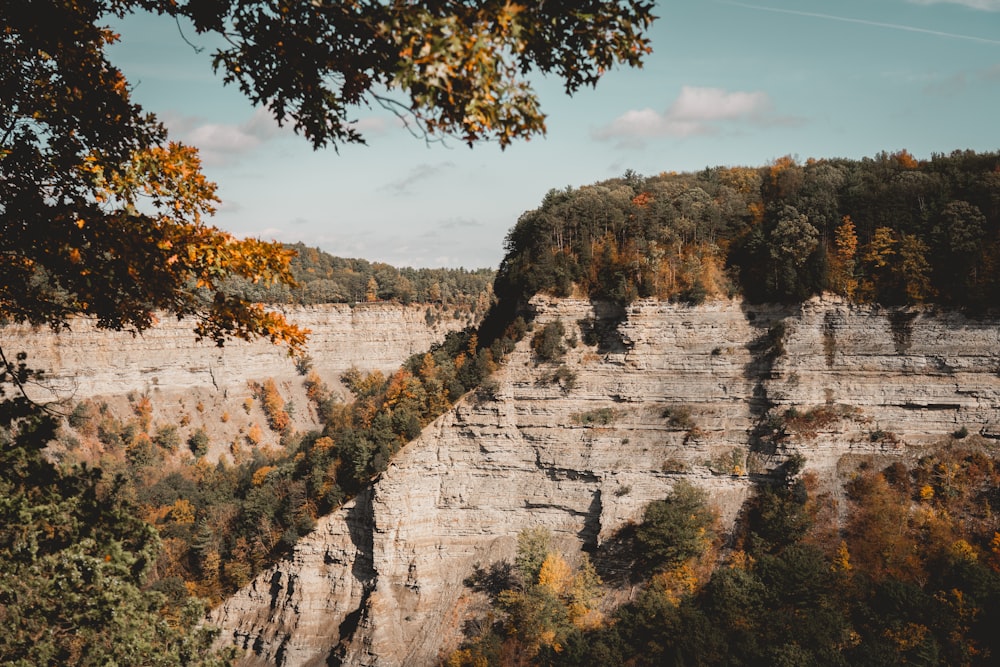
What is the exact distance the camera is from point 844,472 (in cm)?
3422

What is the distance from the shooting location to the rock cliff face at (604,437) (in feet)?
114

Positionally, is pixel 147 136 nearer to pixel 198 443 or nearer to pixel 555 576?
pixel 555 576

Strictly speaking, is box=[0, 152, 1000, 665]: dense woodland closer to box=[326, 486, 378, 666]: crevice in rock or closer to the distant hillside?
box=[326, 486, 378, 666]: crevice in rock

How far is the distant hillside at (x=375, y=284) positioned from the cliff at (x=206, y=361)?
2559 mm

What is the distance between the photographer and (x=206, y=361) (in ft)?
260

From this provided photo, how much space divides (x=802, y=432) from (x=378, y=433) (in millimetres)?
22913

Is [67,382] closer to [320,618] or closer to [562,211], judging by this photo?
[320,618]

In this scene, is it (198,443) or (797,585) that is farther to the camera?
(198,443)

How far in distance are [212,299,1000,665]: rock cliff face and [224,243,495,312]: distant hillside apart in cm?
5515

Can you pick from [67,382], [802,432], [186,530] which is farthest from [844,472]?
[67,382]

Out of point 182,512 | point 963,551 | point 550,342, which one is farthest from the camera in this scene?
point 182,512

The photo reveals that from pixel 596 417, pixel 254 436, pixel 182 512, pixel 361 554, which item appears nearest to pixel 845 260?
pixel 596 417

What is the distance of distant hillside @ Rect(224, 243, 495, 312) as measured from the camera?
3620 inches

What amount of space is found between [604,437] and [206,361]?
59.2 meters
